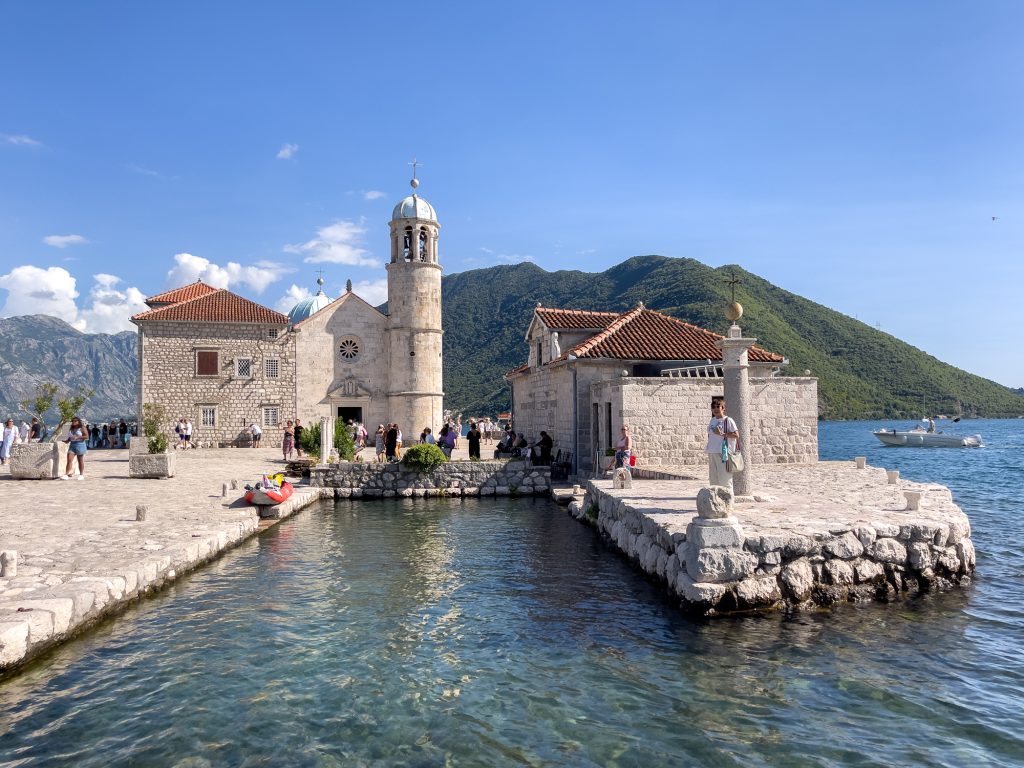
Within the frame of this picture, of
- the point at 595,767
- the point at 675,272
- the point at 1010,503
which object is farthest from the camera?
the point at 675,272

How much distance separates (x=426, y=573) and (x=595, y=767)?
6094mm

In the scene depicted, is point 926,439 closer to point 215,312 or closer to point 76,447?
point 215,312

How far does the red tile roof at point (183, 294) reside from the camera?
37.8m

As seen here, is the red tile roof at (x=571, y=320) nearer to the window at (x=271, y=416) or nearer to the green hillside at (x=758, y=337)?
the window at (x=271, y=416)

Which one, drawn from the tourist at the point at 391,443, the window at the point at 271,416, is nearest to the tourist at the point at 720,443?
the tourist at the point at 391,443

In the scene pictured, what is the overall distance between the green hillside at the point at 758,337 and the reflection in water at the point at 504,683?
6265cm

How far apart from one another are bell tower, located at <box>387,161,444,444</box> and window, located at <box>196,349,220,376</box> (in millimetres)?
8932

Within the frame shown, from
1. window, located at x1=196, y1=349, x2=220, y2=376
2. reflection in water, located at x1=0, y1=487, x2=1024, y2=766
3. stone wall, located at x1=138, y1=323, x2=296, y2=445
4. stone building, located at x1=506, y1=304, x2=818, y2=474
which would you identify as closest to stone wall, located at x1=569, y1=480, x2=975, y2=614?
reflection in water, located at x1=0, y1=487, x2=1024, y2=766

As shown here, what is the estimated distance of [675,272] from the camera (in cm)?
9150

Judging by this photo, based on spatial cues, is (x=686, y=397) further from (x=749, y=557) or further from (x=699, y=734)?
(x=699, y=734)

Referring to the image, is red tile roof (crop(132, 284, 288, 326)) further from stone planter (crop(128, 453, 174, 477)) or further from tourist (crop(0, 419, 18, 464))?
stone planter (crop(128, 453, 174, 477))

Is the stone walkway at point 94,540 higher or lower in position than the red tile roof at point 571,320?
lower

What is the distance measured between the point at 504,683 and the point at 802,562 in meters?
4.23

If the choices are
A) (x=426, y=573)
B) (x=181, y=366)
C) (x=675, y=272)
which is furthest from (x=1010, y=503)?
(x=675, y=272)
